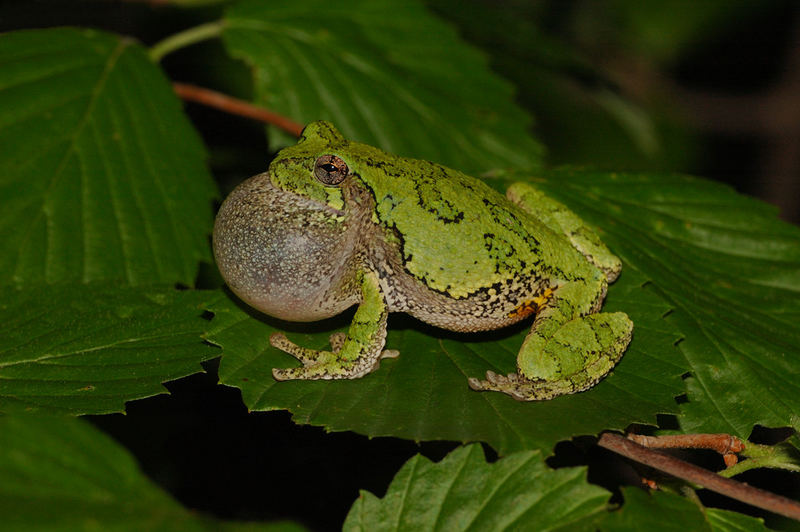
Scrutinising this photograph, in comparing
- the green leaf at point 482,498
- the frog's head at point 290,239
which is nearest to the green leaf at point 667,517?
the green leaf at point 482,498

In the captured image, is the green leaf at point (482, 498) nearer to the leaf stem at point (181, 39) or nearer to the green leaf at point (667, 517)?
the green leaf at point (667, 517)

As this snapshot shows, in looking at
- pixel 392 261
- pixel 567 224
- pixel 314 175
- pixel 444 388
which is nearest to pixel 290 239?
pixel 314 175

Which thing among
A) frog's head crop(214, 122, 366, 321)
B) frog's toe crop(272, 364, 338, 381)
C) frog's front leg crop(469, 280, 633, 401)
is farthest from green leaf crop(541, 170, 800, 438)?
frog's toe crop(272, 364, 338, 381)

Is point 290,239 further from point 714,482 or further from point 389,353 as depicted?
point 714,482

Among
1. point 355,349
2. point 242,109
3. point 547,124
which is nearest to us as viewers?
point 355,349

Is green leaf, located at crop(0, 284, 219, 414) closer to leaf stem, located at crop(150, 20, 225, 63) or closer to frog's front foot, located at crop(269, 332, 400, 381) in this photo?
frog's front foot, located at crop(269, 332, 400, 381)

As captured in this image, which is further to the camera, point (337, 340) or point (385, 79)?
point (385, 79)
